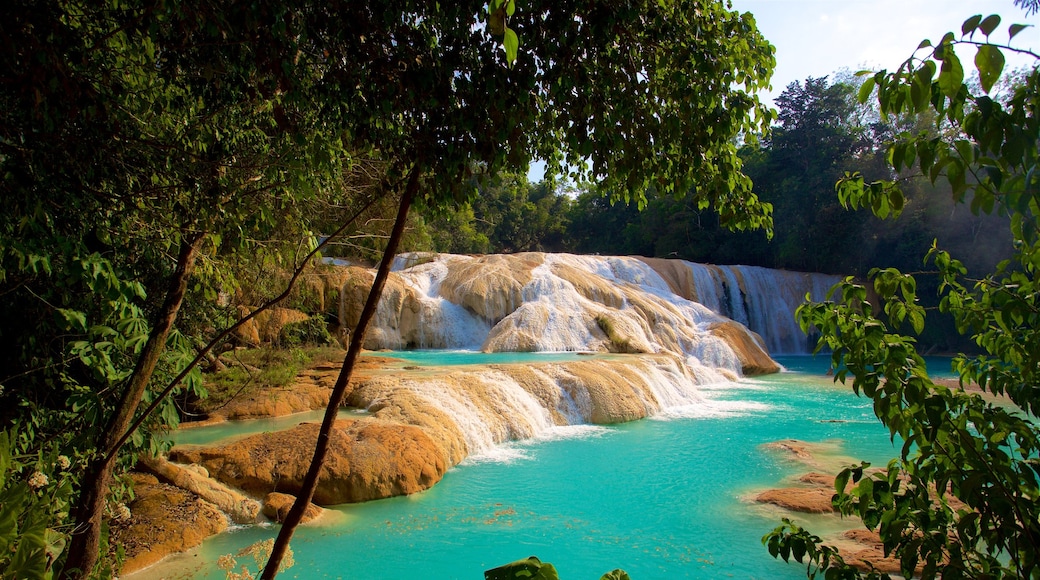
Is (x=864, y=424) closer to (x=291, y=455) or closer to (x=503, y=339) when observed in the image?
(x=503, y=339)

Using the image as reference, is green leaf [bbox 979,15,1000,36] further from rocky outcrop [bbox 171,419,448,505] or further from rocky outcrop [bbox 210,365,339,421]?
rocky outcrop [bbox 210,365,339,421]

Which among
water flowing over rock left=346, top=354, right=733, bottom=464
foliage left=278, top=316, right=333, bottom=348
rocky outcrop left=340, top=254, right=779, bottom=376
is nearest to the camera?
water flowing over rock left=346, top=354, right=733, bottom=464

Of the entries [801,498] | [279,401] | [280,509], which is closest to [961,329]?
[801,498]

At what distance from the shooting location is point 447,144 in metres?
2.24

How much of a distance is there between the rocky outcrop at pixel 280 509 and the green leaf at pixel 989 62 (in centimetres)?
584

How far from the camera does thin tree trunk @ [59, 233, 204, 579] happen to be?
2.41 meters

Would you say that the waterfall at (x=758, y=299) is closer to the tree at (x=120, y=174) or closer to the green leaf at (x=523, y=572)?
the tree at (x=120, y=174)

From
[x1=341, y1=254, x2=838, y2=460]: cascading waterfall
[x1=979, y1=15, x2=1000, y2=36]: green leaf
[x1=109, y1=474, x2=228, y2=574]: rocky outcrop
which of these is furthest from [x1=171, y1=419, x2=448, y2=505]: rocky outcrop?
[x1=979, y1=15, x2=1000, y2=36]: green leaf

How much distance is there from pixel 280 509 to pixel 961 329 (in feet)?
18.5

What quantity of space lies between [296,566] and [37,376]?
2.33 meters

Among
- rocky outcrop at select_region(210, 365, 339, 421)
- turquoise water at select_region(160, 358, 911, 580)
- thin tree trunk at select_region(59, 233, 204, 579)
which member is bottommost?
turquoise water at select_region(160, 358, 911, 580)

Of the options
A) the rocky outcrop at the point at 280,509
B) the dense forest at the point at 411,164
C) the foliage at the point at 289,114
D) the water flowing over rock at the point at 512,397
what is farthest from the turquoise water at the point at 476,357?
the foliage at the point at 289,114

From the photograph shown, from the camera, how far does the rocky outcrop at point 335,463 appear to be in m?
6.30

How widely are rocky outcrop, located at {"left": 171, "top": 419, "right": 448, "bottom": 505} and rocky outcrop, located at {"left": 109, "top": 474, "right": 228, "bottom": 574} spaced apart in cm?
66
